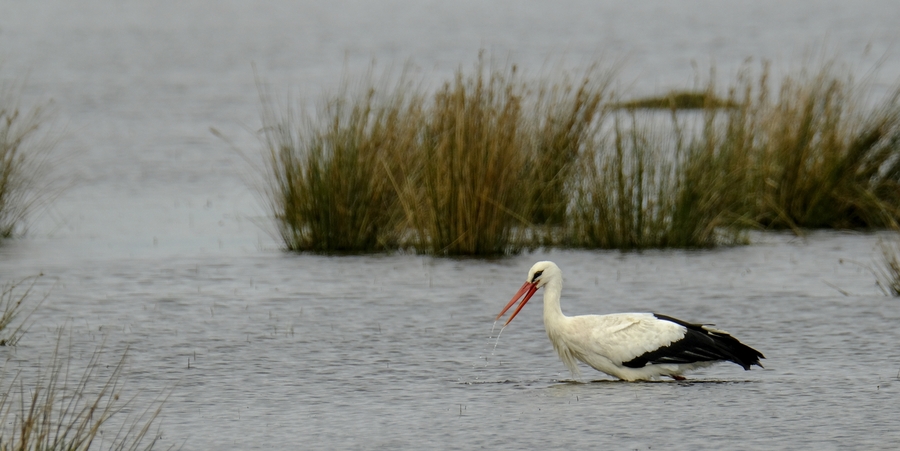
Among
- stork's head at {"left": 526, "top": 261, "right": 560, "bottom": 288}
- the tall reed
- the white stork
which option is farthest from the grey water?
stork's head at {"left": 526, "top": 261, "right": 560, "bottom": 288}

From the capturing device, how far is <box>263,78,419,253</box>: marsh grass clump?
13.9 m

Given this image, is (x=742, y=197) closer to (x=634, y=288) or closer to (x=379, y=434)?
(x=634, y=288)

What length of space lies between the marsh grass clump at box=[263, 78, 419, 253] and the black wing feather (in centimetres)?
603

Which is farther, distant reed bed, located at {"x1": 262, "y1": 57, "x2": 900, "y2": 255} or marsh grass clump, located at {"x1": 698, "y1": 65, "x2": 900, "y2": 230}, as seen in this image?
marsh grass clump, located at {"x1": 698, "y1": 65, "x2": 900, "y2": 230}

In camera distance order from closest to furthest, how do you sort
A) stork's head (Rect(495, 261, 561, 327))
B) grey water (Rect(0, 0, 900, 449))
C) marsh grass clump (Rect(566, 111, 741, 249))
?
grey water (Rect(0, 0, 900, 449)) < stork's head (Rect(495, 261, 561, 327)) < marsh grass clump (Rect(566, 111, 741, 249))

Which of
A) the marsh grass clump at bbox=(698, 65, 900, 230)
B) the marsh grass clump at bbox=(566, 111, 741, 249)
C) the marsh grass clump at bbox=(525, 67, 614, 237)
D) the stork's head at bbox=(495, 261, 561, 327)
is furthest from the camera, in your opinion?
the marsh grass clump at bbox=(698, 65, 900, 230)

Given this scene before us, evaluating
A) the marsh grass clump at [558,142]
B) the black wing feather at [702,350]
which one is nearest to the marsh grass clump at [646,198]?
the marsh grass clump at [558,142]

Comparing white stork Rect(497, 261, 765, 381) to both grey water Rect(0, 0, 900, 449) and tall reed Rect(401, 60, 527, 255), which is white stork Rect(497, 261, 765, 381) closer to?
grey water Rect(0, 0, 900, 449)

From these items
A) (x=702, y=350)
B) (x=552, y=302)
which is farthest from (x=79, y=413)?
(x=702, y=350)

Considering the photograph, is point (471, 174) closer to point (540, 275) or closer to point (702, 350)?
point (540, 275)

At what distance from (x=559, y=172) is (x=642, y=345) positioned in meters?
6.44

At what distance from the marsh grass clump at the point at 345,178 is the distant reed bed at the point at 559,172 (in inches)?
0.7

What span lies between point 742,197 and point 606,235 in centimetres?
153

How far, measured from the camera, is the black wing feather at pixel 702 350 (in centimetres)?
805
